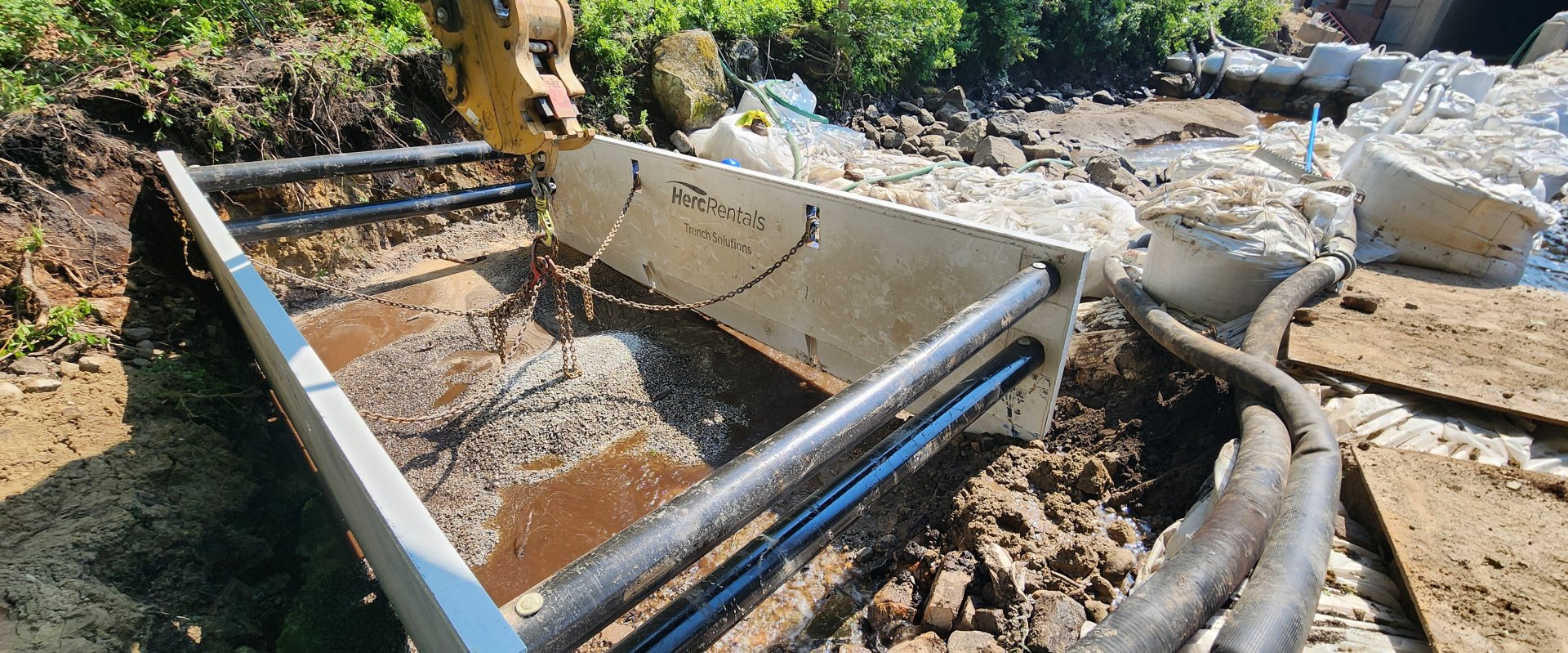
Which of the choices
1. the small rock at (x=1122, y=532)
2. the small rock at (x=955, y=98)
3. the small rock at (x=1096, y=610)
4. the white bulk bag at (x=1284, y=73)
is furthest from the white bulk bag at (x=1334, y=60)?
the small rock at (x=1096, y=610)

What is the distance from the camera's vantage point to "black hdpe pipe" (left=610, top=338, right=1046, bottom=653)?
1.64 metres

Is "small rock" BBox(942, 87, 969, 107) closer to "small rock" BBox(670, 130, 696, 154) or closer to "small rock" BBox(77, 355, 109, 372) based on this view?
"small rock" BBox(670, 130, 696, 154)

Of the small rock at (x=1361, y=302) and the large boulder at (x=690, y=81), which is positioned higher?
the large boulder at (x=690, y=81)

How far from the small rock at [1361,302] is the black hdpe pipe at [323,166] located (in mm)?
5544

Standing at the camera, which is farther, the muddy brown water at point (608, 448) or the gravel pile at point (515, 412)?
the gravel pile at point (515, 412)

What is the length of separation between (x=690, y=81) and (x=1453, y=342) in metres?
6.05

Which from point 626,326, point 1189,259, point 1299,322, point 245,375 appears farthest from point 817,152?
point 245,375

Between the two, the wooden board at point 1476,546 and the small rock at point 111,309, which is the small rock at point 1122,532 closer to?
the wooden board at point 1476,546

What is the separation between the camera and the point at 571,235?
5574 mm

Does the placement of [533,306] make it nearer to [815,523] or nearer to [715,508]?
[815,523]

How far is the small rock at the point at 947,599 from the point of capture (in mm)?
2174

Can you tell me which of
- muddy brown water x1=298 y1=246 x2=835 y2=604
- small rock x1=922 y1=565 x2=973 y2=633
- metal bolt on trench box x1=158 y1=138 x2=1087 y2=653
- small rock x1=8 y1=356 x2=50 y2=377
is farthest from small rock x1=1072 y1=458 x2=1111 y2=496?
small rock x1=8 y1=356 x2=50 y2=377

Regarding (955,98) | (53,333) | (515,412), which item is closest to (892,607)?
(515,412)

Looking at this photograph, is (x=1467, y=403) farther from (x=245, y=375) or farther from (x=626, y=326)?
(x=245, y=375)
